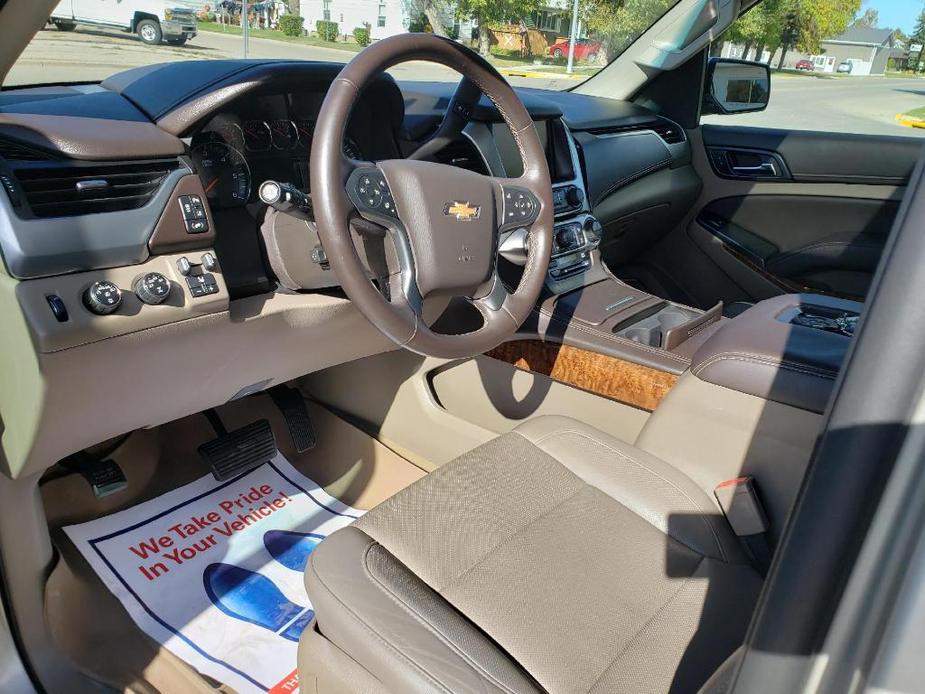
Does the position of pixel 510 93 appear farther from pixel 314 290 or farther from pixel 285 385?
pixel 285 385

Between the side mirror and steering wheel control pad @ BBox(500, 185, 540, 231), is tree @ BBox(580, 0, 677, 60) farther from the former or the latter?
steering wheel control pad @ BBox(500, 185, 540, 231)

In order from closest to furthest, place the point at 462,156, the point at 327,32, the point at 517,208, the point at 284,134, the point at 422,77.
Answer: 1. the point at 517,208
2. the point at 284,134
3. the point at 462,156
4. the point at 422,77
5. the point at 327,32

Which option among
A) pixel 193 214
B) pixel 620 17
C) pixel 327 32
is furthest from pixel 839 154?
pixel 193 214

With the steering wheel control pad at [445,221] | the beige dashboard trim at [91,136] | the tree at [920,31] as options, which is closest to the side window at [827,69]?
the tree at [920,31]

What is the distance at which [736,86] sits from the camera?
9.89 feet

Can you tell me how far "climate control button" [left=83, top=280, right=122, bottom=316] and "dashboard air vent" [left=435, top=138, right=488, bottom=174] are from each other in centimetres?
79

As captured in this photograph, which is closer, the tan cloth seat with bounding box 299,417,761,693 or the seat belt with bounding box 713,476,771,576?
the tan cloth seat with bounding box 299,417,761,693

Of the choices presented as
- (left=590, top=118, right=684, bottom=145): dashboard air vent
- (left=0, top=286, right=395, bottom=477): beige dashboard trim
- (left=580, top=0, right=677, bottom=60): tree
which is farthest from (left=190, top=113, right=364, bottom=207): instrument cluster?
(left=580, top=0, right=677, bottom=60): tree

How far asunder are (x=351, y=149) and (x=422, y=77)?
13.4 inches

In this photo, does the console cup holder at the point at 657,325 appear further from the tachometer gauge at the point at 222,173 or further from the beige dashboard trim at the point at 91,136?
the beige dashboard trim at the point at 91,136

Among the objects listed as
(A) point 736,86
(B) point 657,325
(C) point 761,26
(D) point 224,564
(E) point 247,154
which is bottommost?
(D) point 224,564

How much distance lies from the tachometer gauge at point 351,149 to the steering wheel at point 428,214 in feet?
1.14

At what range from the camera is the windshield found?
1.50m

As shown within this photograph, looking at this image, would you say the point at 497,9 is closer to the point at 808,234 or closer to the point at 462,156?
the point at 462,156
